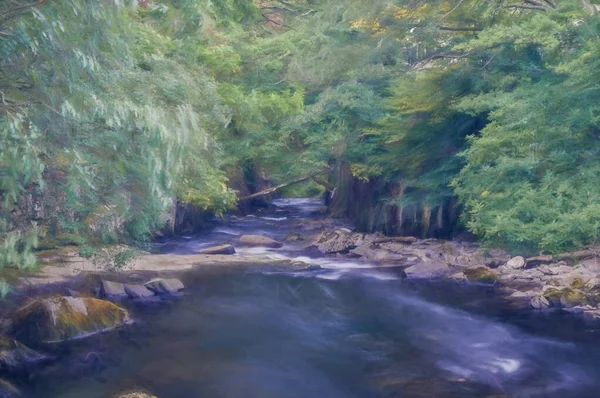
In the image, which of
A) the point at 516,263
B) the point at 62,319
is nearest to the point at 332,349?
the point at 62,319

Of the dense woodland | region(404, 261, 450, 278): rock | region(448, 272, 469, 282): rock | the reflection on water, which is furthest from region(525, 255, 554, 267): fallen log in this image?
the reflection on water

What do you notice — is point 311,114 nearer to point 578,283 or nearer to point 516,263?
point 516,263

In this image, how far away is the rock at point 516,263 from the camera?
14.9 m

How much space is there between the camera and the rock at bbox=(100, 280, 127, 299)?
12648mm

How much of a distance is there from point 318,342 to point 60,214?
216 inches

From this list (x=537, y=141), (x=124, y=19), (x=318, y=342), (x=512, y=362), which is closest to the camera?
(x=124, y=19)

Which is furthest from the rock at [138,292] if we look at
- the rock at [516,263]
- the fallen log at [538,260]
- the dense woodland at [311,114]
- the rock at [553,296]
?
the fallen log at [538,260]

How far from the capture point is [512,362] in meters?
9.62

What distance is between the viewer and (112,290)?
12.8 metres

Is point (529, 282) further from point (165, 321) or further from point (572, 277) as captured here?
point (165, 321)

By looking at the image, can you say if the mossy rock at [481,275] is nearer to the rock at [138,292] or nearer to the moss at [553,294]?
the moss at [553,294]

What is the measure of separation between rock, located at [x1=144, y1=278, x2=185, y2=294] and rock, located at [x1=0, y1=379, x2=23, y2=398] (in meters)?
5.34

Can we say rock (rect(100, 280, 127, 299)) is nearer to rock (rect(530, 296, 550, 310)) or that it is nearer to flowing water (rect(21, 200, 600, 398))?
flowing water (rect(21, 200, 600, 398))

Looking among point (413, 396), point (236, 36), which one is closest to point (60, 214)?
point (413, 396)
